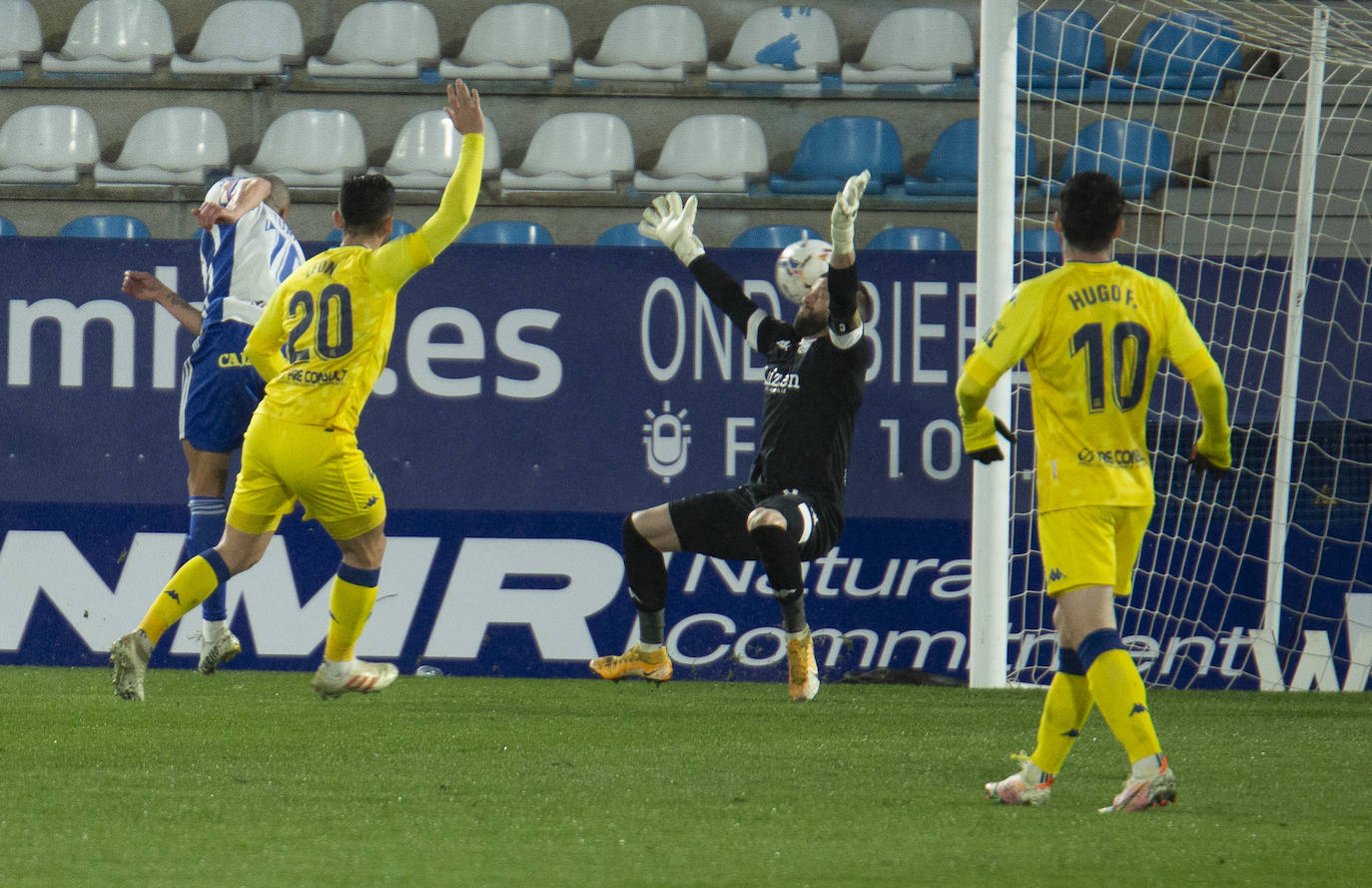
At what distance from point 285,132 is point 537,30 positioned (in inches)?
63.1

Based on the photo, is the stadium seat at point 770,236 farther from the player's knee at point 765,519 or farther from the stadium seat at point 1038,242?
the player's knee at point 765,519

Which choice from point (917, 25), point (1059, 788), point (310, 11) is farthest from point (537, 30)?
point (1059, 788)

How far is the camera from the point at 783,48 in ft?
32.3

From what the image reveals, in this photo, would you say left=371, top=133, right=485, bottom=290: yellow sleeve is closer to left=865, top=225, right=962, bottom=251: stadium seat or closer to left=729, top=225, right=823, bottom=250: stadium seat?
left=729, top=225, right=823, bottom=250: stadium seat

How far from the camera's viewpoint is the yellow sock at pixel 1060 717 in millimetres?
3691

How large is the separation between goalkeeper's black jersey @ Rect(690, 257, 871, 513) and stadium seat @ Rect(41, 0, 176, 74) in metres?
5.31

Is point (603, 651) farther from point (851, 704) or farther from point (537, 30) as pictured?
point (537, 30)

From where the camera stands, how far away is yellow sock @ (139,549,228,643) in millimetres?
5051

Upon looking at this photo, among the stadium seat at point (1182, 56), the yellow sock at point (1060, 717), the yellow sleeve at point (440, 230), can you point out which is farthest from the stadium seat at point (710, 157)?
the yellow sock at point (1060, 717)

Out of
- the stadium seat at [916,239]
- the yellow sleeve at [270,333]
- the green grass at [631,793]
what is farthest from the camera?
the stadium seat at [916,239]

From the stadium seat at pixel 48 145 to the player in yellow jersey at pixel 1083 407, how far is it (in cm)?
700

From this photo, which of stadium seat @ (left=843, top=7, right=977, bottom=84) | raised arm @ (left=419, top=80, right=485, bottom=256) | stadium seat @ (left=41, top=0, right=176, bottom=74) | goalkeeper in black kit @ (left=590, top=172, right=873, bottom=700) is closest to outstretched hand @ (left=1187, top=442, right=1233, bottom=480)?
goalkeeper in black kit @ (left=590, top=172, right=873, bottom=700)

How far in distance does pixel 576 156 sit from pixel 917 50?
84.2 inches

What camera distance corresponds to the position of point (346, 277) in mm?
4883
